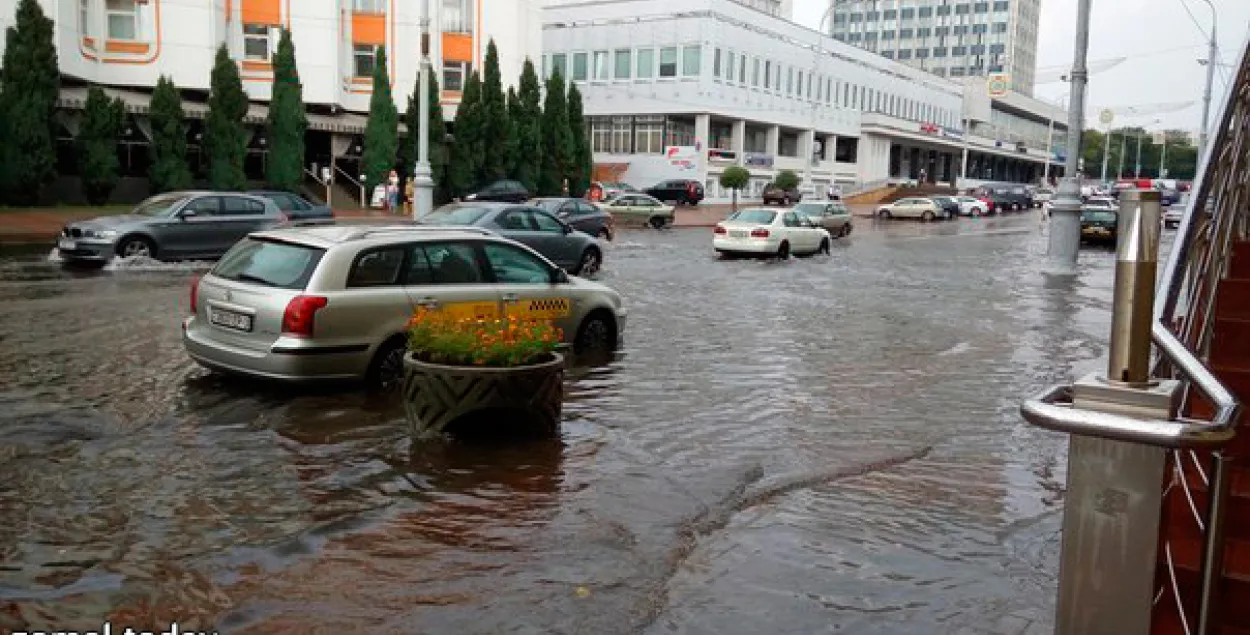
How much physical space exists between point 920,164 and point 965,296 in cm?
9108

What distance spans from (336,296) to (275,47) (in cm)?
3748

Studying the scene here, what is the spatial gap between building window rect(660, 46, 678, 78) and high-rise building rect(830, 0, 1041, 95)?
94.1m

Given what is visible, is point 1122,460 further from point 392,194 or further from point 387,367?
point 392,194

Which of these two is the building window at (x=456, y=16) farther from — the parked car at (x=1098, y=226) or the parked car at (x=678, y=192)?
the parked car at (x=1098, y=226)

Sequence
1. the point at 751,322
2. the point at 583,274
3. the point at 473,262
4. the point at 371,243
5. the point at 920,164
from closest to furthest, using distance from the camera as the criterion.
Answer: the point at 371,243 < the point at 473,262 < the point at 751,322 < the point at 583,274 < the point at 920,164

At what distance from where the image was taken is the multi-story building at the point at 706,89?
66.2 m

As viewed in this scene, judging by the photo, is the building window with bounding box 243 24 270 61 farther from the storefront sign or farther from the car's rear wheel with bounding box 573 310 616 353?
the car's rear wheel with bounding box 573 310 616 353

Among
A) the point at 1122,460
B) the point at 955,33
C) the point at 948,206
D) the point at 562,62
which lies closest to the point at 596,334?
the point at 1122,460

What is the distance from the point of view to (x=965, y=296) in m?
21.0

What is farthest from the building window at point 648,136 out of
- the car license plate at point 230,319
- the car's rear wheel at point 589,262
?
the car license plate at point 230,319

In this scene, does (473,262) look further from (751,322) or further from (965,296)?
(965,296)

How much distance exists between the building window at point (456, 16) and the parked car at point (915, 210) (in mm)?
27268

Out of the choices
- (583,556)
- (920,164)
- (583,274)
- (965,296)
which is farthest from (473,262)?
(920,164)

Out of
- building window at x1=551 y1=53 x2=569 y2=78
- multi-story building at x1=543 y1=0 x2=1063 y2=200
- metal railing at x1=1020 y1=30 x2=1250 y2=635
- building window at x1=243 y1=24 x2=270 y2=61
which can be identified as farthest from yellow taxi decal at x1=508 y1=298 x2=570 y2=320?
building window at x1=551 y1=53 x2=569 y2=78
